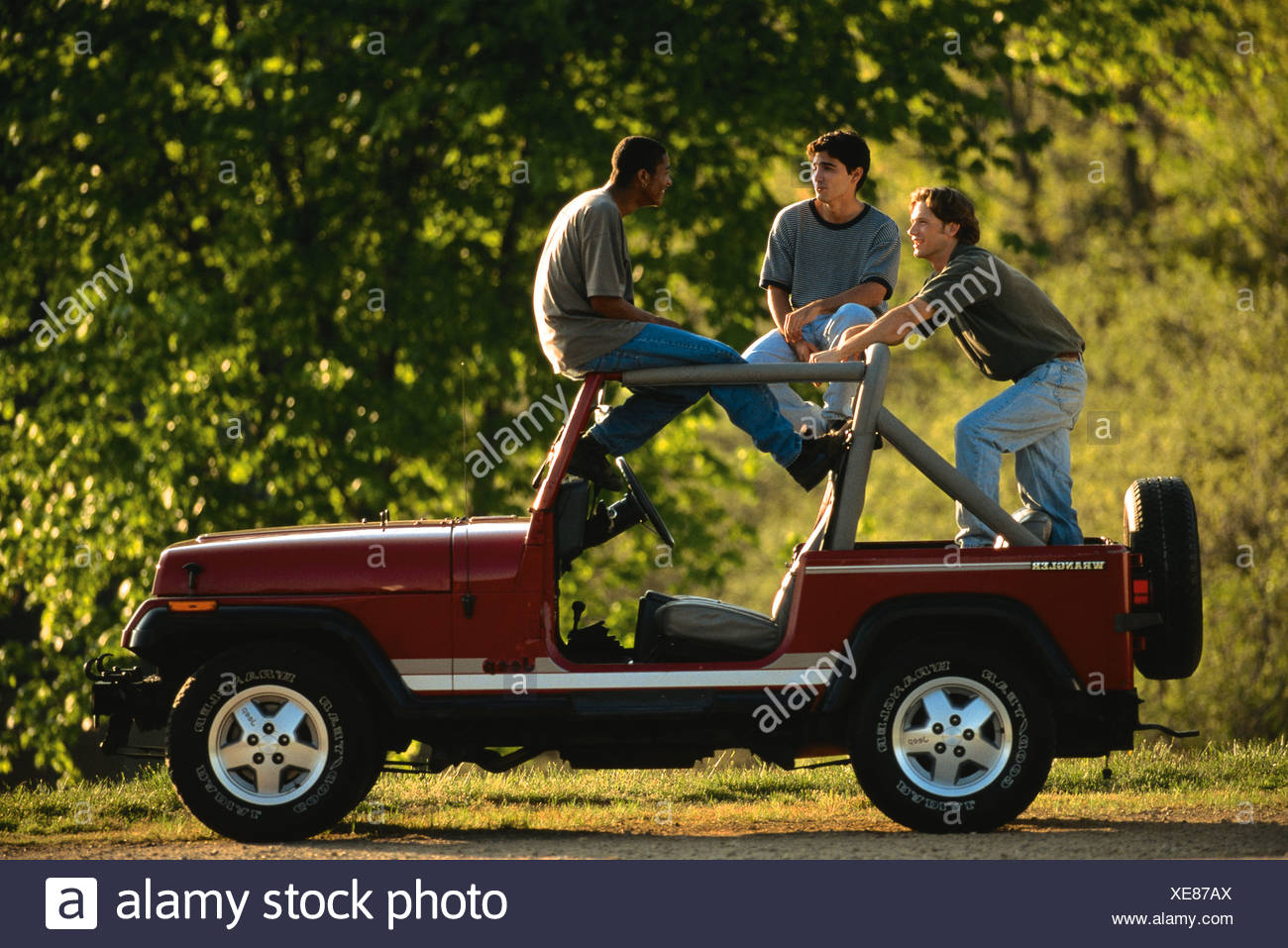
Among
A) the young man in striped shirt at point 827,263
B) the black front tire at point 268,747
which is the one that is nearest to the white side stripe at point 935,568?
the young man in striped shirt at point 827,263

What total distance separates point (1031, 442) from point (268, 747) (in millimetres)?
3221

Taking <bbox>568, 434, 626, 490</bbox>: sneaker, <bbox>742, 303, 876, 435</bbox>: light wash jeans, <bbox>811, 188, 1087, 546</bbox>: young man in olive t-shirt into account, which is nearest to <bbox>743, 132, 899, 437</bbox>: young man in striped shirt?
<bbox>742, 303, 876, 435</bbox>: light wash jeans

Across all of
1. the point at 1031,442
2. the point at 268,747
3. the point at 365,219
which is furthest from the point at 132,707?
the point at 365,219

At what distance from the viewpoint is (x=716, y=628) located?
6.46m

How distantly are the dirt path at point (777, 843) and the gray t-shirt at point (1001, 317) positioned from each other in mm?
1845

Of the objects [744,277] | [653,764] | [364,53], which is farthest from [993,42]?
[653,764]

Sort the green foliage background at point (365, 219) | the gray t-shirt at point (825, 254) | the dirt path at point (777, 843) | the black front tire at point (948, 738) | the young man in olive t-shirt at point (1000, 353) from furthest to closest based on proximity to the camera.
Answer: the green foliage background at point (365, 219) < the gray t-shirt at point (825, 254) < the young man in olive t-shirt at point (1000, 353) < the black front tire at point (948, 738) < the dirt path at point (777, 843)

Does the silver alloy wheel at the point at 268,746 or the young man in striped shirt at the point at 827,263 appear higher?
the young man in striped shirt at the point at 827,263

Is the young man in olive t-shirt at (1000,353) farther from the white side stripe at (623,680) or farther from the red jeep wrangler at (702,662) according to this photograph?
the white side stripe at (623,680)

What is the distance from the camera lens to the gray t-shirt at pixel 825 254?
24.1 ft

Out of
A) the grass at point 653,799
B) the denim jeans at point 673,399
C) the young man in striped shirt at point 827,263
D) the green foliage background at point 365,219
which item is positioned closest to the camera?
the denim jeans at point 673,399

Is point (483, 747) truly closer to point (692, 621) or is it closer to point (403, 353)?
point (692, 621)

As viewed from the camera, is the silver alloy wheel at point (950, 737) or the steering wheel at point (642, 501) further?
the steering wheel at point (642, 501)

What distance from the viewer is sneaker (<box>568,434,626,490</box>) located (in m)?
6.52
